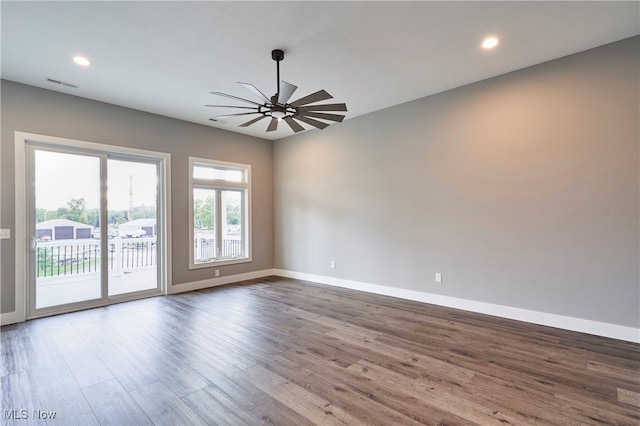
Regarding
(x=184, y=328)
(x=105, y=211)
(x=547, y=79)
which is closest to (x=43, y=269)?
(x=105, y=211)

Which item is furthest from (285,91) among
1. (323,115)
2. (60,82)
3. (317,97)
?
(60,82)

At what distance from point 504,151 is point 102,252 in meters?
5.95

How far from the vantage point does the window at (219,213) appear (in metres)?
5.74

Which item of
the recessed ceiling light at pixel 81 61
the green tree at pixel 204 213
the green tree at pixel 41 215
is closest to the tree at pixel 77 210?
the green tree at pixel 41 215

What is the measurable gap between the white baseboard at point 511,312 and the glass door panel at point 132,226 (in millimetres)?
3376

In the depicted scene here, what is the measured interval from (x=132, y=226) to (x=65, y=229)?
0.87m

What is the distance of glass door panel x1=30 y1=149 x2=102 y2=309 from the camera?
412 centimetres

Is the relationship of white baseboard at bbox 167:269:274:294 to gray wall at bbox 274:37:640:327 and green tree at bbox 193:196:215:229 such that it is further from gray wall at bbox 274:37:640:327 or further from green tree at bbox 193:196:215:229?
gray wall at bbox 274:37:640:327

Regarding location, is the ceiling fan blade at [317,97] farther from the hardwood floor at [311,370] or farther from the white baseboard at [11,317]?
the white baseboard at [11,317]

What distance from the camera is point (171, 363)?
2730mm

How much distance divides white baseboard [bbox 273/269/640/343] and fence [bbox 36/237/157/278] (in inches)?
135

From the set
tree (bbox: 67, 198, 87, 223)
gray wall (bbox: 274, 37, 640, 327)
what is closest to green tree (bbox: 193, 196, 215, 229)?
tree (bbox: 67, 198, 87, 223)

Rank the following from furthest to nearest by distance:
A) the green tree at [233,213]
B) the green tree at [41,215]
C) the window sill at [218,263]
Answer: the green tree at [233,213]
the window sill at [218,263]
the green tree at [41,215]

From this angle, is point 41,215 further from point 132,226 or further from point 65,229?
point 132,226
